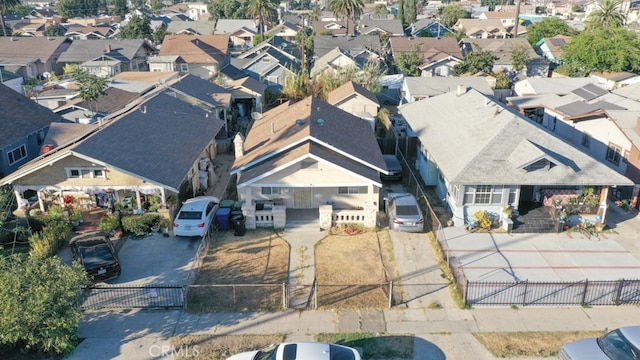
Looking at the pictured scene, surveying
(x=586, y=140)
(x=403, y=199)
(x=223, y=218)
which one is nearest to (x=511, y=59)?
(x=586, y=140)

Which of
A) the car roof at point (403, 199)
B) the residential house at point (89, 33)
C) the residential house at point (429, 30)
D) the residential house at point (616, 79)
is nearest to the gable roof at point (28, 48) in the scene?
the residential house at point (89, 33)

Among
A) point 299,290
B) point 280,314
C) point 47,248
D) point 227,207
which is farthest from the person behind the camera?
point 227,207

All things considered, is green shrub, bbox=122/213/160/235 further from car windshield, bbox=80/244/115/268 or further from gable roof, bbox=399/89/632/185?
gable roof, bbox=399/89/632/185

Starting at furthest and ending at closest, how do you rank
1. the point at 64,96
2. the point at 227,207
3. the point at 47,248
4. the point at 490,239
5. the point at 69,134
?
1. the point at 64,96
2. the point at 69,134
3. the point at 227,207
4. the point at 490,239
5. the point at 47,248

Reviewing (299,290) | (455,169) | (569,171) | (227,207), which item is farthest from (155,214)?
(569,171)

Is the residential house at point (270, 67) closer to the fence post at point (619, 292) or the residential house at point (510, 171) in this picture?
the residential house at point (510, 171)

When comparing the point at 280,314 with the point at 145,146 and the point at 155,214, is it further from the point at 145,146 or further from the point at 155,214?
the point at 145,146
